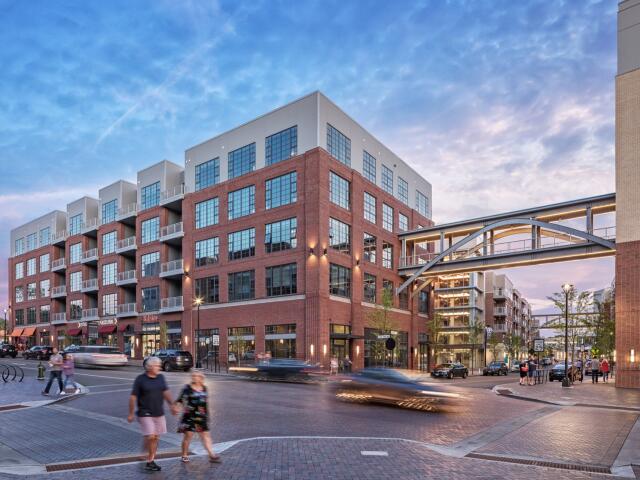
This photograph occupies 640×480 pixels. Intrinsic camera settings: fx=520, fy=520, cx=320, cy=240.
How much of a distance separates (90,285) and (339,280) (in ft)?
120

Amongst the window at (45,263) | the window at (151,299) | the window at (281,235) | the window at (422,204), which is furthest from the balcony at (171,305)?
the window at (45,263)

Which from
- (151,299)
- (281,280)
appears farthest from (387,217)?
(151,299)

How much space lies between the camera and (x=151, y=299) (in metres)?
54.5

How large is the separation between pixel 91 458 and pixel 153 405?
7.18 ft

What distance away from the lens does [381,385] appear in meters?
17.9

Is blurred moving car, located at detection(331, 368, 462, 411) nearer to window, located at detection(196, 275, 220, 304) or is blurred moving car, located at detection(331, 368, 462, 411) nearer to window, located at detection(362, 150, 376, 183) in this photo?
window, located at detection(196, 275, 220, 304)

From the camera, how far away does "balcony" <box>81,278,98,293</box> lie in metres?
63.1

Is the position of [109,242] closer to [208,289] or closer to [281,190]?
[208,289]

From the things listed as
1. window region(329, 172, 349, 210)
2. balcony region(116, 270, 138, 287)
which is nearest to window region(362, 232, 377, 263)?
window region(329, 172, 349, 210)

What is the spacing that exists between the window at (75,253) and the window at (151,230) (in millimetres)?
16817

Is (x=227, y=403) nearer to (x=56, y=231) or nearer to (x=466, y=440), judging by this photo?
(x=466, y=440)

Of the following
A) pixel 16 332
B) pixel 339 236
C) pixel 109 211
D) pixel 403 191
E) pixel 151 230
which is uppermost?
pixel 403 191

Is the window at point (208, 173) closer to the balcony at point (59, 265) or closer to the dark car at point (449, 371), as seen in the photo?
the dark car at point (449, 371)

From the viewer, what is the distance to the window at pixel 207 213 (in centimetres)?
4822
